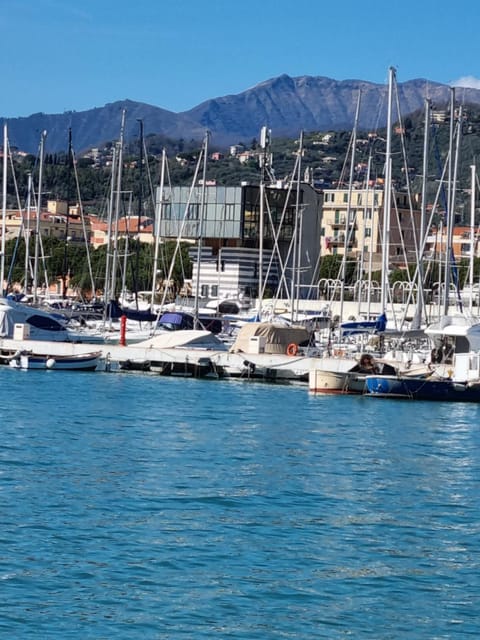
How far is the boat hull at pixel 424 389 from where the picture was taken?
4562 centimetres

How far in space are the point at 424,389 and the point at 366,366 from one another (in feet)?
10.7

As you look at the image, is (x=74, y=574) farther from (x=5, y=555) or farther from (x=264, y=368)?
(x=264, y=368)

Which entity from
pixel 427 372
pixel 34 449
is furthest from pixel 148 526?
pixel 427 372

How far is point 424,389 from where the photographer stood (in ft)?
150

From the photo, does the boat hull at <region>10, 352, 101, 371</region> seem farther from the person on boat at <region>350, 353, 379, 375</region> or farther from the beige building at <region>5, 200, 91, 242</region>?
the beige building at <region>5, 200, 91, 242</region>

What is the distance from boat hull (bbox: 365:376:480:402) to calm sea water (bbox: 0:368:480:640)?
587 cm

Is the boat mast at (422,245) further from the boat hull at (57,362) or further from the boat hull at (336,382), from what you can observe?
the boat hull at (57,362)

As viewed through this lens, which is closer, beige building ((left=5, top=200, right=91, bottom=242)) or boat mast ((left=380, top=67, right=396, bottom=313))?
boat mast ((left=380, top=67, right=396, bottom=313))

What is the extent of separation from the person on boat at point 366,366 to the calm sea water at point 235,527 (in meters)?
8.39

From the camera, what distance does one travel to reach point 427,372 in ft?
156

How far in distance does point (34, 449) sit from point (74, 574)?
39.5 feet

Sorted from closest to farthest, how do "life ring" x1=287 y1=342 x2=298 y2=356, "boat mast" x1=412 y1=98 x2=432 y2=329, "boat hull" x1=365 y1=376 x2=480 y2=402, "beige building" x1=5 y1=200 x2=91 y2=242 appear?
"boat hull" x1=365 y1=376 x2=480 y2=402, "life ring" x1=287 y1=342 x2=298 y2=356, "boat mast" x1=412 y1=98 x2=432 y2=329, "beige building" x1=5 y1=200 x2=91 y2=242

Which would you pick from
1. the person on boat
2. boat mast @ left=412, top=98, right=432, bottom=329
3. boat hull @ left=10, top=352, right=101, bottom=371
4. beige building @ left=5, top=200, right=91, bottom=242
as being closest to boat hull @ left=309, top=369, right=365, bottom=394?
the person on boat

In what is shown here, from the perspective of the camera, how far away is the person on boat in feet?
158
